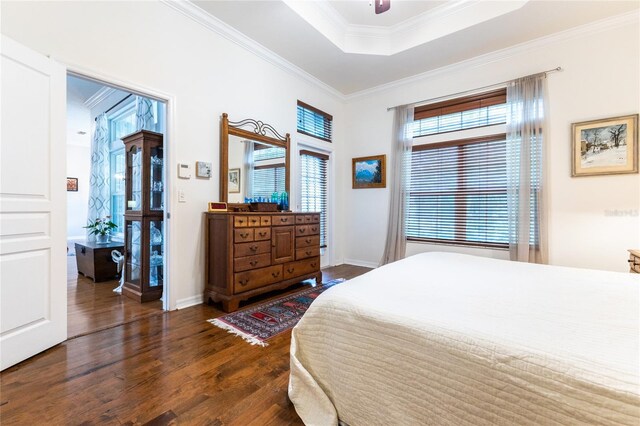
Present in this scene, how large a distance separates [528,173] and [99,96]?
6.67m

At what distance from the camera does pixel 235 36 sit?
3.23 m

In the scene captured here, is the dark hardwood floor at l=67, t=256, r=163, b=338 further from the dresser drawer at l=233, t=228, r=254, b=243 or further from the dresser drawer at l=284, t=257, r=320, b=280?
the dresser drawer at l=284, t=257, r=320, b=280

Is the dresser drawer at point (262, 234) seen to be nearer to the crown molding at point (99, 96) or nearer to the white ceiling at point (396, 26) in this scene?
the white ceiling at point (396, 26)

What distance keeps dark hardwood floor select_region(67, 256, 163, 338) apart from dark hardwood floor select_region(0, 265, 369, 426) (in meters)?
0.21

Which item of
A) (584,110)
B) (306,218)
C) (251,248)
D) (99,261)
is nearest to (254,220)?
(251,248)

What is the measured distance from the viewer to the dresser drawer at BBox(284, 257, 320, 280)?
Answer: 11.0ft

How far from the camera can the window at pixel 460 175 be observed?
3.62 m

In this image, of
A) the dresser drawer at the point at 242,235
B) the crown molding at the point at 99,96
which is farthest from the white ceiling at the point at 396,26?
the crown molding at the point at 99,96

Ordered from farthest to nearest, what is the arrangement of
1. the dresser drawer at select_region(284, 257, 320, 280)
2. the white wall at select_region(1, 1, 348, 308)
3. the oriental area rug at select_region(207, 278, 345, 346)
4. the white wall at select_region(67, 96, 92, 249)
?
the white wall at select_region(67, 96, 92, 249) → the dresser drawer at select_region(284, 257, 320, 280) → the oriental area rug at select_region(207, 278, 345, 346) → the white wall at select_region(1, 1, 348, 308)

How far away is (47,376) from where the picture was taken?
1660 mm

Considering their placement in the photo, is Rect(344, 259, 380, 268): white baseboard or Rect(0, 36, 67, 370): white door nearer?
Rect(0, 36, 67, 370): white door

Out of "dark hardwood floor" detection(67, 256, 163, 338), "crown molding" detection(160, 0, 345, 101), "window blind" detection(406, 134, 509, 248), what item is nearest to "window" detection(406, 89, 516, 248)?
"window blind" detection(406, 134, 509, 248)

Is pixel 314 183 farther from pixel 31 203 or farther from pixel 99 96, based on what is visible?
pixel 99 96

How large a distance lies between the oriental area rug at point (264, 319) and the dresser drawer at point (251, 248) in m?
0.56
